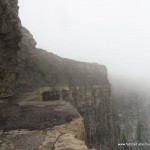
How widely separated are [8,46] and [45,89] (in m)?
32.8

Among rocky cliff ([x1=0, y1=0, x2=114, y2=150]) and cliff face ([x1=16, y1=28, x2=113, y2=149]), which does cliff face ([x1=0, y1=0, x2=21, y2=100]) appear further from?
cliff face ([x1=16, y1=28, x2=113, y2=149])

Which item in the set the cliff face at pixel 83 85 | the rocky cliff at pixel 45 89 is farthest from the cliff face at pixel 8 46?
the cliff face at pixel 83 85

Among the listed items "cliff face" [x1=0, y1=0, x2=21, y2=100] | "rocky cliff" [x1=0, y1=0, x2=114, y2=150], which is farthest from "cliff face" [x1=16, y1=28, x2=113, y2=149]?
"cliff face" [x1=0, y1=0, x2=21, y2=100]

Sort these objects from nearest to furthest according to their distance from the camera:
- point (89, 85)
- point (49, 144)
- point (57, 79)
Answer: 1. point (49, 144)
2. point (57, 79)
3. point (89, 85)

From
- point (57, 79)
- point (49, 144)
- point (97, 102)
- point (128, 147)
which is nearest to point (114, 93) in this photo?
point (128, 147)

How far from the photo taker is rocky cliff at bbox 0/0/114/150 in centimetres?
2688

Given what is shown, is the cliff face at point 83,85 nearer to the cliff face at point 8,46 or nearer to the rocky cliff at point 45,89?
the rocky cliff at point 45,89

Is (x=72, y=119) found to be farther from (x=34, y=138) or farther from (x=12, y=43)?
(x=12, y=43)

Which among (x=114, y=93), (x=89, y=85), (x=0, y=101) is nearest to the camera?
(x=0, y=101)

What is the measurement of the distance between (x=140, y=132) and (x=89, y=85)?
3550 inches

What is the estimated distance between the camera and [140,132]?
7101 inches

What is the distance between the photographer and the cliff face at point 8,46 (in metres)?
31.6

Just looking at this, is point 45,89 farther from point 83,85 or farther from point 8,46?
point 83,85

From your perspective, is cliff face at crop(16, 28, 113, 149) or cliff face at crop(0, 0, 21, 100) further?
cliff face at crop(16, 28, 113, 149)
